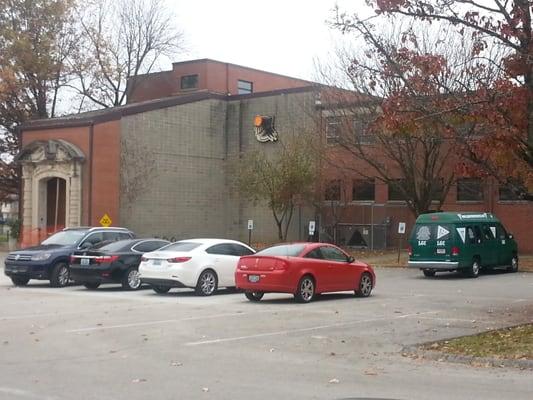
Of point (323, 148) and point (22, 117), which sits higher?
point (22, 117)

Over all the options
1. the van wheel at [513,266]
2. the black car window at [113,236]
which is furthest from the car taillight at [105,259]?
the van wheel at [513,266]

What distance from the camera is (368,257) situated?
36.4 metres

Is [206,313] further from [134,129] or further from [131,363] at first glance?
[134,129]

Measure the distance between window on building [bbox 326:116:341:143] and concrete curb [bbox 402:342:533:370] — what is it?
24.8m

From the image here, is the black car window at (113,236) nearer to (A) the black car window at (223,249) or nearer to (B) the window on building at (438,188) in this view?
(A) the black car window at (223,249)

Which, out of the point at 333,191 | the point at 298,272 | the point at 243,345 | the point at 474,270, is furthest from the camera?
the point at 333,191

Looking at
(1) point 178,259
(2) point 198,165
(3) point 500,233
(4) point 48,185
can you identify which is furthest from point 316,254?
(4) point 48,185

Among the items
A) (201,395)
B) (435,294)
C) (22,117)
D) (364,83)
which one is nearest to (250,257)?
(435,294)

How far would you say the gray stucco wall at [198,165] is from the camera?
A: 40469mm

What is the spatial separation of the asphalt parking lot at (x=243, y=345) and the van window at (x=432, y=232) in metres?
4.78

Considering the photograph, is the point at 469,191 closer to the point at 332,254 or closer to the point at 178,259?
the point at 332,254

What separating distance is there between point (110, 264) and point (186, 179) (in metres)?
22.8

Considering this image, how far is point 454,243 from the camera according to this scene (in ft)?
82.5

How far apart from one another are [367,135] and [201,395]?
2755 centimetres
